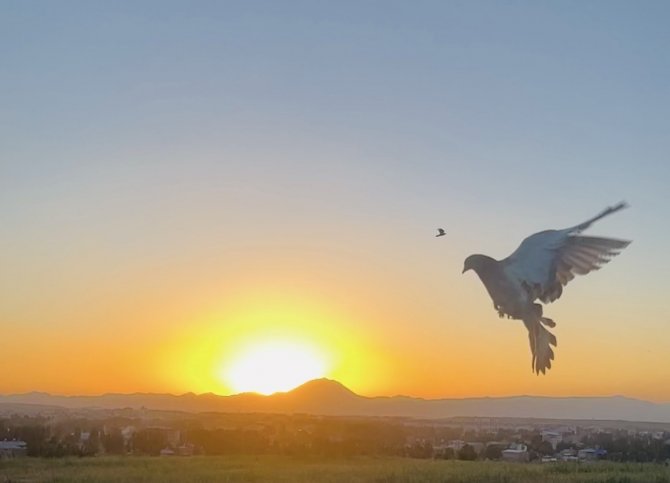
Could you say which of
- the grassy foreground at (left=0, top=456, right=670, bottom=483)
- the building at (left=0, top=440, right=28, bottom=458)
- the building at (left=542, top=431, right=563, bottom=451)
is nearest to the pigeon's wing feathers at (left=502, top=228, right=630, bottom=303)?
the grassy foreground at (left=0, top=456, right=670, bottom=483)

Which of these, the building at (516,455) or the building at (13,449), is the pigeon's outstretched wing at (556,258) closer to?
the building at (13,449)

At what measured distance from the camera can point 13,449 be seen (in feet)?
179

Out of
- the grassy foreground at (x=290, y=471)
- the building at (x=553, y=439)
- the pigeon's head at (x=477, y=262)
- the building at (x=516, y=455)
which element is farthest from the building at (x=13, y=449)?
the pigeon's head at (x=477, y=262)

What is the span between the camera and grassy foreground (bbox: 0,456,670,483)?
36.9m

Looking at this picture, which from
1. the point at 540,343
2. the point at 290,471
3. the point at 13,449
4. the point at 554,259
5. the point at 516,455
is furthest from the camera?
the point at 516,455

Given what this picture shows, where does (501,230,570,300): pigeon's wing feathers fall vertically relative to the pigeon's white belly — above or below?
above

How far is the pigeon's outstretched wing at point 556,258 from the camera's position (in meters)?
6.84

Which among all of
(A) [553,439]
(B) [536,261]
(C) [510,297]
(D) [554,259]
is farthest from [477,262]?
(A) [553,439]

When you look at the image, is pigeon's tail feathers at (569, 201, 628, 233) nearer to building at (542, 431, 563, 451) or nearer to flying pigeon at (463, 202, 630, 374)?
flying pigeon at (463, 202, 630, 374)

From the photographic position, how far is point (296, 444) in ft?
194

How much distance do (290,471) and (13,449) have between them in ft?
68.4

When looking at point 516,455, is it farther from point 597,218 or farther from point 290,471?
point 597,218

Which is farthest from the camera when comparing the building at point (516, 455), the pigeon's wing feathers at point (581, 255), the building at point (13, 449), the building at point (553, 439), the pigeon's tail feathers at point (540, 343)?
the building at point (553, 439)

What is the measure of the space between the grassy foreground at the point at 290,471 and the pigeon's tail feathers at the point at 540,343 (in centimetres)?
2974
